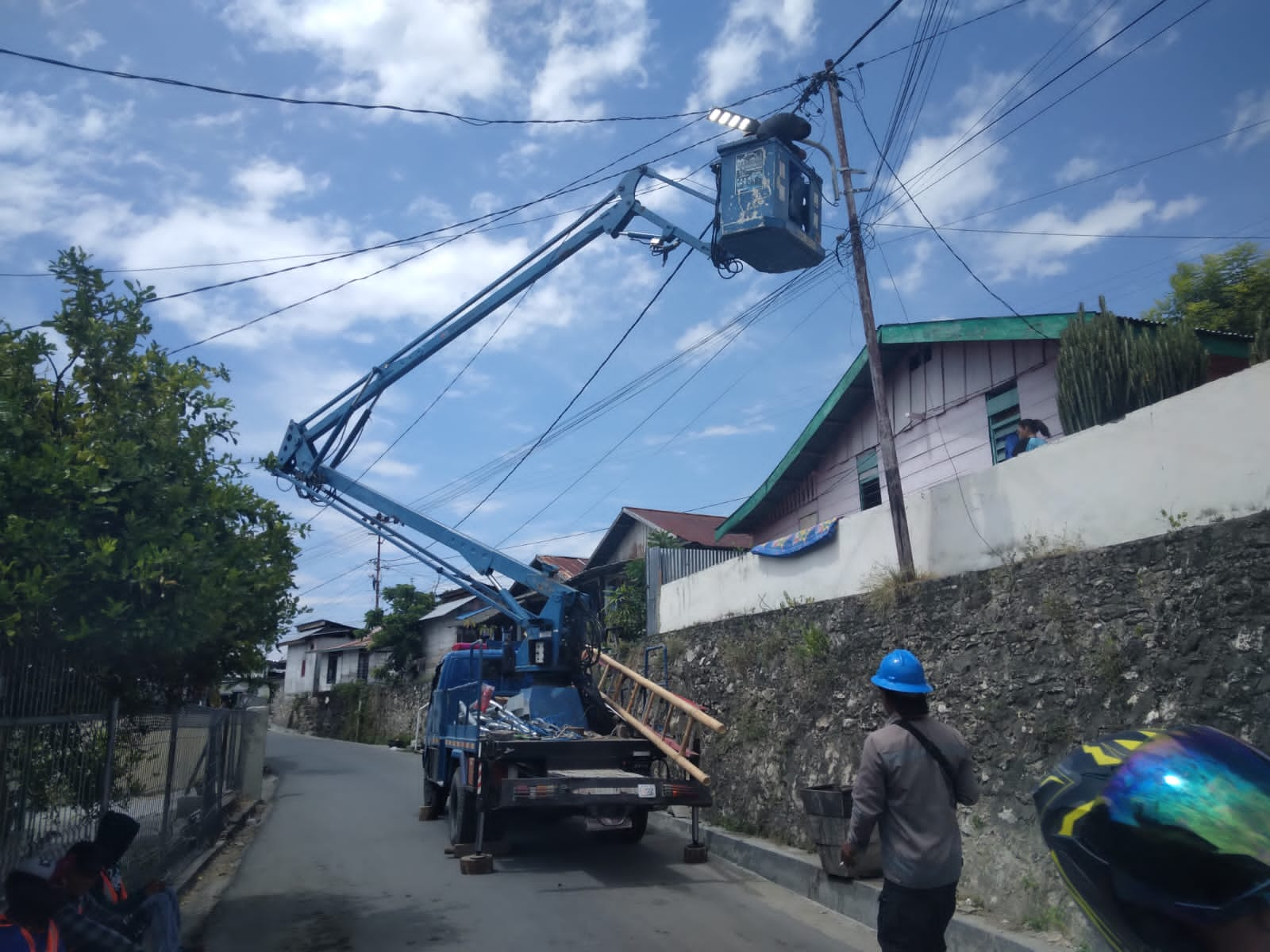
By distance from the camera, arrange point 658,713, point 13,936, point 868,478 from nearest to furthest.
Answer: point 13,936 → point 658,713 → point 868,478

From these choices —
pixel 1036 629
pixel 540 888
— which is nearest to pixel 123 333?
pixel 540 888

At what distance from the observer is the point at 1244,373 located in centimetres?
653

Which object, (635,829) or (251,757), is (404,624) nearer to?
(251,757)

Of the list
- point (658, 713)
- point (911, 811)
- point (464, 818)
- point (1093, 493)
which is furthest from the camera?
point (658, 713)

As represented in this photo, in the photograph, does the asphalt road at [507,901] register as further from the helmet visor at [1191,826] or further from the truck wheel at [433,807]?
the helmet visor at [1191,826]

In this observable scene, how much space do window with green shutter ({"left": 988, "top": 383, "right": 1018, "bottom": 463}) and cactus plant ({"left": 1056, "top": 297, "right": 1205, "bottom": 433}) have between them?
2.89m

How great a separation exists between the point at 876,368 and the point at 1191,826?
9.97 m

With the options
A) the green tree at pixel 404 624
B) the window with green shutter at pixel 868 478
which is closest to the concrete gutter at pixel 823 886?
the window with green shutter at pixel 868 478

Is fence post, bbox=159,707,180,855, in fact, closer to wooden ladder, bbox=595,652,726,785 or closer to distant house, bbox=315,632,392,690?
wooden ladder, bbox=595,652,726,785

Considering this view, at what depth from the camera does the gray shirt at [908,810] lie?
4133mm

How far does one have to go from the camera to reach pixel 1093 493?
783 cm

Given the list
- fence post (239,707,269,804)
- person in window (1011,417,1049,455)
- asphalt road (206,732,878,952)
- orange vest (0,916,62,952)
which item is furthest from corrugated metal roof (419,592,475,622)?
orange vest (0,916,62,952)

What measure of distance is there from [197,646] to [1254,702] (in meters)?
6.92

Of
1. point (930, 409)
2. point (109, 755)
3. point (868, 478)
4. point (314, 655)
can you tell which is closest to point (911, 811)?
point (109, 755)
